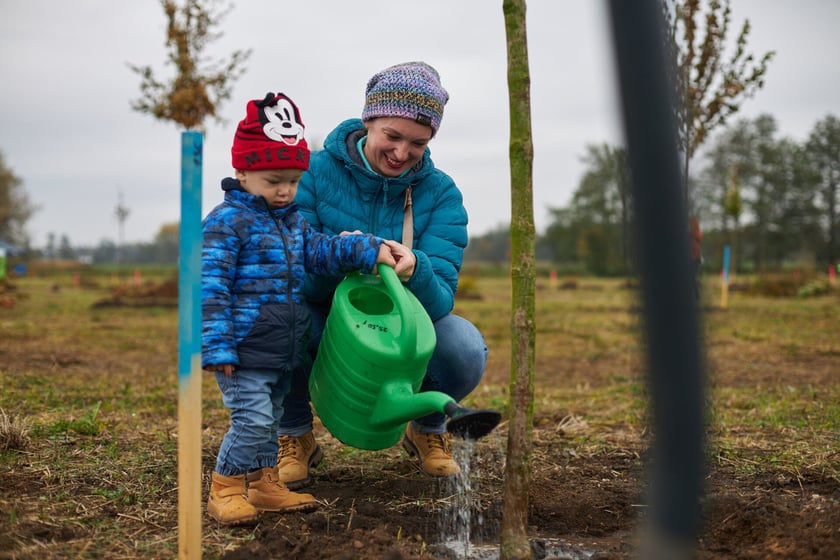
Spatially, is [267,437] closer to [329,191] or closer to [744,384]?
[329,191]

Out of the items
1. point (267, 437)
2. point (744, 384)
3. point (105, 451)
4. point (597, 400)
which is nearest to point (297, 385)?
point (267, 437)

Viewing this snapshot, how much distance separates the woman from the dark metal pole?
1.45 m

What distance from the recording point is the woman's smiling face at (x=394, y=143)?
Answer: 97.0 inches

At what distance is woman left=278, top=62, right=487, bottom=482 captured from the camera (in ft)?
8.17

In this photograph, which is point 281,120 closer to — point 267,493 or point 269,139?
point 269,139

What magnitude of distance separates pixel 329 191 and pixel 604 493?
4.52ft

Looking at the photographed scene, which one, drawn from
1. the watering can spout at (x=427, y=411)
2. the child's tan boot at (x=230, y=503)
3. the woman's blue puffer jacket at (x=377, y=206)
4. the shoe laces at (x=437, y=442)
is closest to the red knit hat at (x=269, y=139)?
the woman's blue puffer jacket at (x=377, y=206)

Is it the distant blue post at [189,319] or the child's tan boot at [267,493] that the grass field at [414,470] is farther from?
the distant blue post at [189,319]

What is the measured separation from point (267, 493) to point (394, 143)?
3.77ft

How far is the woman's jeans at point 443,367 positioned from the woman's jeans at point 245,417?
1.58ft

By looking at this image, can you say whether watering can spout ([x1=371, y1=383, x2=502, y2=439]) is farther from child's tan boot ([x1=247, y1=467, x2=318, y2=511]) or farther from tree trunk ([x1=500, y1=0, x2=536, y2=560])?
child's tan boot ([x1=247, y1=467, x2=318, y2=511])

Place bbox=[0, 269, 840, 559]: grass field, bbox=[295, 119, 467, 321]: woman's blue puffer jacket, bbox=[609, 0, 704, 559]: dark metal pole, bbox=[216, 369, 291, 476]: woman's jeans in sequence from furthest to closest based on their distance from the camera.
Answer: bbox=[295, 119, 467, 321]: woman's blue puffer jacket, bbox=[216, 369, 291, 476]: woman's jeans, bbox=[0, 269, 840, 559]: grass field, bbox=[609, 0, 704, 559]: dark metal pole

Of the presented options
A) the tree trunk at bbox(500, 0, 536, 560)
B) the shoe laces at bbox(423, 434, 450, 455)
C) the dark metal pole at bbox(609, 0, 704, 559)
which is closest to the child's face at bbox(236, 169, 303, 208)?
the tree trunk at bbox(500, 0, 536, 560)

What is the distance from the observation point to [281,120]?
218cm
